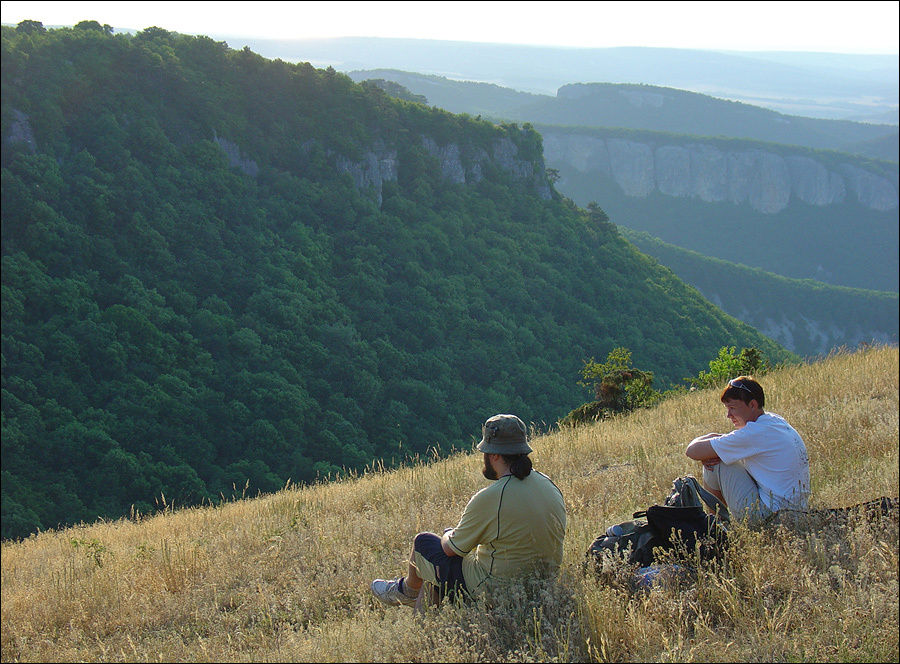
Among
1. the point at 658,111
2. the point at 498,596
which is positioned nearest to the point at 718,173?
the point at 658,111

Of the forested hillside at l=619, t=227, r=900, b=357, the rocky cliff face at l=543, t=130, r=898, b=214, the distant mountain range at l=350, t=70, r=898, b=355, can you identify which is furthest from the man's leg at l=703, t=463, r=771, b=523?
the rocky cliff face at l=543, t=130, r=898, b=214

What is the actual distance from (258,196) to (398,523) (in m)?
51.5

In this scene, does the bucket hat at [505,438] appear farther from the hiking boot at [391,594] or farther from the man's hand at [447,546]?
the hiking boot at [391,594]

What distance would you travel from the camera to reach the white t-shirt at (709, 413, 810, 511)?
4465 mm

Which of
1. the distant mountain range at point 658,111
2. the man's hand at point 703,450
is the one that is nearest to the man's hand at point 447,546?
the man's hand at point 703,450

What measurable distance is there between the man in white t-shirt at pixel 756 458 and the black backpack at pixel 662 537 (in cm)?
36

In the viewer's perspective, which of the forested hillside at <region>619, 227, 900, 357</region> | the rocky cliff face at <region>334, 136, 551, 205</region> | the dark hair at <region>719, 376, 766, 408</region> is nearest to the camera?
the dark hair at <region>719, 376, 766, 408</region>

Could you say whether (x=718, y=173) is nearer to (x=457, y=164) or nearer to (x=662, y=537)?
(x=457, y=164)

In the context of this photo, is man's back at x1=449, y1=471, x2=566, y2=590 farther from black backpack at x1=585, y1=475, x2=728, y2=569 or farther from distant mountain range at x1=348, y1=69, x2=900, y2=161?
distant mountain range at x1=348, y1=69, x2=900, y2=161

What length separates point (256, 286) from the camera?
45.8m

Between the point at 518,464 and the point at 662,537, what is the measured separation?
1.10 m

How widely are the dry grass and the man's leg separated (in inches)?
11.0

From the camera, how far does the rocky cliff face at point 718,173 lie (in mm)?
149625

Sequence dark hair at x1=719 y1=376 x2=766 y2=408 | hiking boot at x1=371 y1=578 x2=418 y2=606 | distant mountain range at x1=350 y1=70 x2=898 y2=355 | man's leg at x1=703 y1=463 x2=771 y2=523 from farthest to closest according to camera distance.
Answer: distant mountain range at x1=350 y1=70 x2=898 y2=355 < dark hair at x1=719 y1=376 x2=766 y2=408 < man's leg at x1=703 y1=463 x2=771 y2=523 < hiking boot at x1=371 y1=578 x2=418 y2=606
